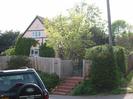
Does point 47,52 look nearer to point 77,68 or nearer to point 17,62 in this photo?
point 77,68

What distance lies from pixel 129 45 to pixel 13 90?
51.0 meters

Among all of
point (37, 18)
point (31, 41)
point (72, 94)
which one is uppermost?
point (37, 18)

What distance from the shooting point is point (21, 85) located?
10141 mm

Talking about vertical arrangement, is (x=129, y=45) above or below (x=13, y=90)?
above

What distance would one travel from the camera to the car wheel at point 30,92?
9922 millimetres

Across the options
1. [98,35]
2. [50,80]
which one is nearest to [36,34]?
[98,35]

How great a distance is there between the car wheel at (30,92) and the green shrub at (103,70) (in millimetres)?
13891

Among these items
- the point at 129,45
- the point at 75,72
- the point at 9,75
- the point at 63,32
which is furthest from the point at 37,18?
the point at 9,75

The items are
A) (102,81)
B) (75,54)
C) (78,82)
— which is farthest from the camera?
(75,54)

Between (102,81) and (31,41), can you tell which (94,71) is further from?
(31,41)

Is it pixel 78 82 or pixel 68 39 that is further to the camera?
pixel 68 39

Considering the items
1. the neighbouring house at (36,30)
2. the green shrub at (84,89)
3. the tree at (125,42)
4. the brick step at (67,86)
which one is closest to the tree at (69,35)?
the brick step at (67,86)

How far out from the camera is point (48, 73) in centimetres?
2786

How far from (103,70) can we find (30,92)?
46.1ft
